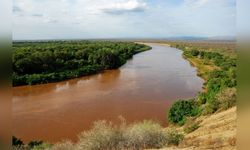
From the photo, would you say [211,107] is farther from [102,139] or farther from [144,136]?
[102,139]

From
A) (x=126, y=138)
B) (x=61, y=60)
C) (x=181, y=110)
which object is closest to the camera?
(x=126, y=138)

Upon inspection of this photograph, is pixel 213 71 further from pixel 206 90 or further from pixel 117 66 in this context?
pixel 117 66

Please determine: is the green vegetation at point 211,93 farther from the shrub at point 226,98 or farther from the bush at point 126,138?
the bush at point 126,138

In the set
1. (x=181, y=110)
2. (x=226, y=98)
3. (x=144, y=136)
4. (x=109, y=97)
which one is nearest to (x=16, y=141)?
(x=109, y=97)

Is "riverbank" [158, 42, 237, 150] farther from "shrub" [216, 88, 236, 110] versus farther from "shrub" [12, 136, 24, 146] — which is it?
"shrub" [12, 136, 24, 146]

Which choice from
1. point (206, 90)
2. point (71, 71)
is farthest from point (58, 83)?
point (206, 90)

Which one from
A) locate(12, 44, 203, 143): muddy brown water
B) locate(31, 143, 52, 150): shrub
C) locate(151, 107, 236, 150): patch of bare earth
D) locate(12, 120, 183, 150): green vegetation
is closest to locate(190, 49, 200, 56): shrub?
locate(12, 44, 203, 143): muddy brown water
